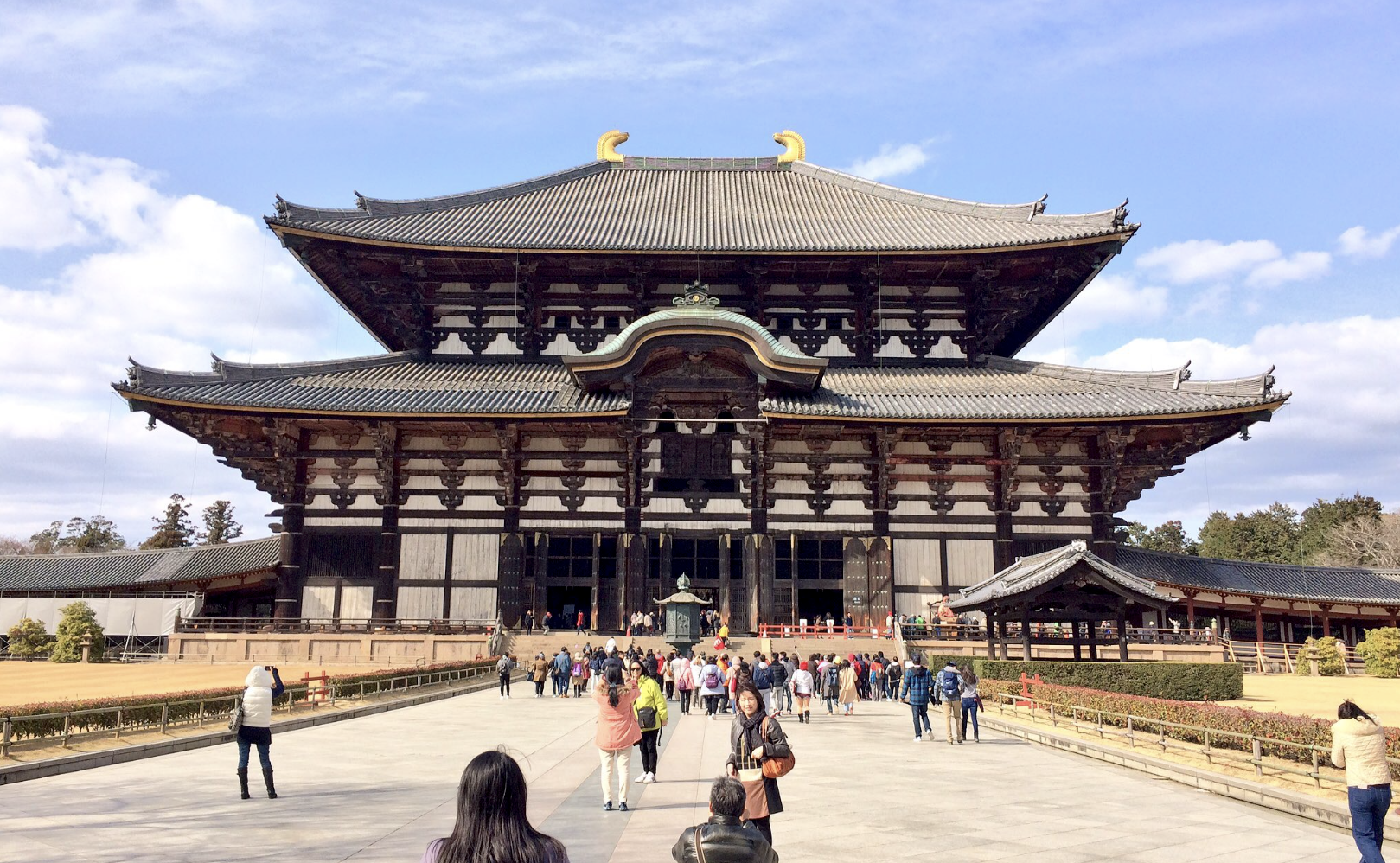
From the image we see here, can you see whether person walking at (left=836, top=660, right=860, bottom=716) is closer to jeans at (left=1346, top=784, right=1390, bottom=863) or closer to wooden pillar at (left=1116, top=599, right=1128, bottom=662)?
wooden pillar at (left=1116, top=599, right=1128, bottom=662)

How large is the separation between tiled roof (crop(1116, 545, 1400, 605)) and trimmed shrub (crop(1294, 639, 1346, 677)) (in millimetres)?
3249

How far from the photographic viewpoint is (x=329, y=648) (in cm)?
3116

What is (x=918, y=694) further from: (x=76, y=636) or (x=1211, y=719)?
(x=76, y=636)

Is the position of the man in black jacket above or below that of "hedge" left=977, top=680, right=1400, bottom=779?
above

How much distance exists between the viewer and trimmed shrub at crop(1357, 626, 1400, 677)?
33.9 m

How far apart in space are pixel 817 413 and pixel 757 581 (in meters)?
6.37

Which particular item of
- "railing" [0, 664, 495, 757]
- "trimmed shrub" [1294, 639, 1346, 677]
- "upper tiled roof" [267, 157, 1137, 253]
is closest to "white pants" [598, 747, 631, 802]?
"railing" [0, 664, 495, 757]

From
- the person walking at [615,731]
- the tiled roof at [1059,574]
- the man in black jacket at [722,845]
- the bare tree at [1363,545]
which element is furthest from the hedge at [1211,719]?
the bare tree at [1363,545]

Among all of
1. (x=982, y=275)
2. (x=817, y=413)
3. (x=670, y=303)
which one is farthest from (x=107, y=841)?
(x=982, y=275)

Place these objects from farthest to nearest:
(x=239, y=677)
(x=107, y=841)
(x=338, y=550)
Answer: (x=338, y=550) < (x=239, y=677) < (x=107, y=841)

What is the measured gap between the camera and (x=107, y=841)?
9133 mm

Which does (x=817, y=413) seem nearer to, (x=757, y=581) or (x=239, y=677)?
(x=757, y=581)

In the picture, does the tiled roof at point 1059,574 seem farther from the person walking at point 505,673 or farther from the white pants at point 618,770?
the white pants at point 618,770

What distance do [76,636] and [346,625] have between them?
10027 mm
